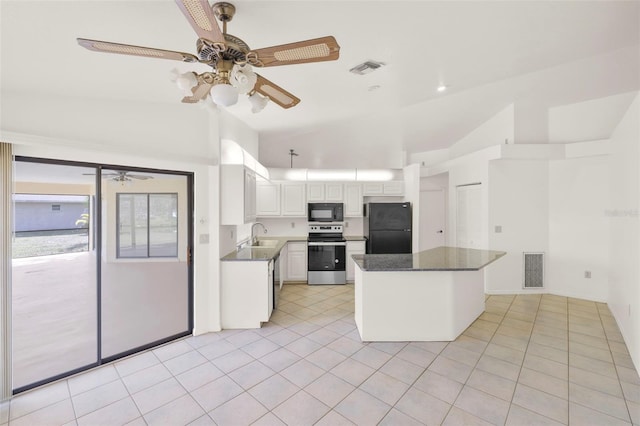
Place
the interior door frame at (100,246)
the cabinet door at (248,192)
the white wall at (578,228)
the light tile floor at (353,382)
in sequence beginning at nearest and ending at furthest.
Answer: the light tile floor at (353,382), the interior door frame at (100,246), the cabinet door at (248,192), the white wall at (578,228)

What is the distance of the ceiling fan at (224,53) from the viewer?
49.4 inches

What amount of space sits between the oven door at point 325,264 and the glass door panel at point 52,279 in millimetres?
3277

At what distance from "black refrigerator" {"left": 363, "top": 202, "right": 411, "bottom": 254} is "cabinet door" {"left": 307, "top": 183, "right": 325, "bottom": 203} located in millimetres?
1002

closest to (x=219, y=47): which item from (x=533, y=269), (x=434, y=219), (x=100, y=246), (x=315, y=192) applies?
(x=100, y=246)

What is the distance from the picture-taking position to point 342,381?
7.82 ft

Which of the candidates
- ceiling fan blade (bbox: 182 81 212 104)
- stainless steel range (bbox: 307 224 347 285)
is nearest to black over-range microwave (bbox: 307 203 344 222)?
stainless steel range (bbox: 307 224 347 285)

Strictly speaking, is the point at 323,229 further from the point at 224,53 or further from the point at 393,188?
the point at 224,53

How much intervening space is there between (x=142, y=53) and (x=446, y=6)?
6.17 ft

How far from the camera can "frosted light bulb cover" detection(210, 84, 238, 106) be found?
1.43m

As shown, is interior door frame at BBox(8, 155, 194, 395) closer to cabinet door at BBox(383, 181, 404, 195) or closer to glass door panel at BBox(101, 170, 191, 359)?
glass door panel at BBox(101, 170, 191, 359)

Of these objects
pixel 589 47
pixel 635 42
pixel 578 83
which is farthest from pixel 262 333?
pixel 578 83

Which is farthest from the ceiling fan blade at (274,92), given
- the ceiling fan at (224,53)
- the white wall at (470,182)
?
the white wall at (470,182)

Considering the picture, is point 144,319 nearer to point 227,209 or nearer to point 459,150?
point 227,209

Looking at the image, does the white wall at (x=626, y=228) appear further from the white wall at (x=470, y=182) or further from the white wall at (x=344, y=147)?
the white wall at (x=344, y=147)
